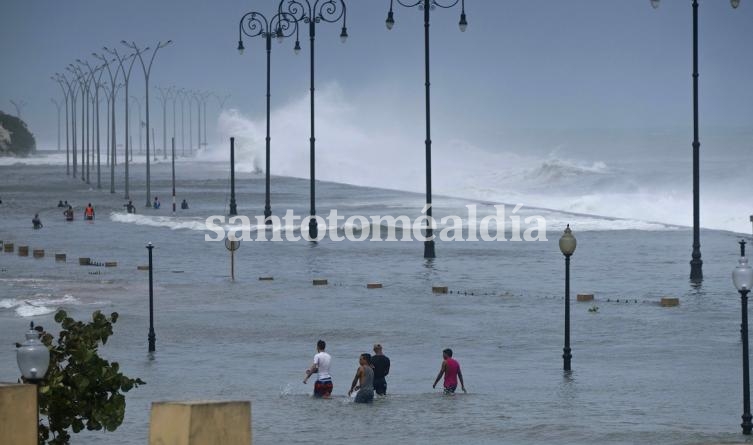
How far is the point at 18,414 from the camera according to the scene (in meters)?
11.8

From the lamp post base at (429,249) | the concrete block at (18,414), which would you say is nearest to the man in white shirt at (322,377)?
the concrete block at (18,414)

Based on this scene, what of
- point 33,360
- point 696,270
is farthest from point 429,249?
point 33,360

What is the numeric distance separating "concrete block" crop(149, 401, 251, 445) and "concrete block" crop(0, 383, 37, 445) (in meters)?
1.16

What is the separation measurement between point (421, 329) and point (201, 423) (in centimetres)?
2011

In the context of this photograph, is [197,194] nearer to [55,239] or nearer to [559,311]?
[55,239]

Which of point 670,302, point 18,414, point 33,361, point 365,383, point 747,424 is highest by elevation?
point 33,361

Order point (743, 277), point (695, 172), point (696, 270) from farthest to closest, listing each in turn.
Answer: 1. point (696, 270)
2. point (695, 172)
3. point (743, 277)

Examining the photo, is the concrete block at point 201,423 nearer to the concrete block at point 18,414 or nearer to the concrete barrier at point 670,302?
→ the concrete block at point 18,414

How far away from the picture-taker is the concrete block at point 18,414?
38.2 feet

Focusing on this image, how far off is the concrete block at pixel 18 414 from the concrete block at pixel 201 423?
116cm

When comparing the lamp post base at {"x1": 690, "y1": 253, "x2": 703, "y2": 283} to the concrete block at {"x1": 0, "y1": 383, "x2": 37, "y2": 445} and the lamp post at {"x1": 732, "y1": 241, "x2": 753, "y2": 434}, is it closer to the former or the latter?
the lamp post at {"x1": 732, "y1": 241, "x2": 753, "y2": 434}

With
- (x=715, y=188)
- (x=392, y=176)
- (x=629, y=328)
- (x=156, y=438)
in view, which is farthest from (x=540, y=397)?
(x=392, y=176)

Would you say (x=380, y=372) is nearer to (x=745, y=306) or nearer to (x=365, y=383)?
(x=365, y=383)

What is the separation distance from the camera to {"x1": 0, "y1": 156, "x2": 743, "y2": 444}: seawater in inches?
800
